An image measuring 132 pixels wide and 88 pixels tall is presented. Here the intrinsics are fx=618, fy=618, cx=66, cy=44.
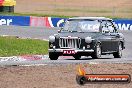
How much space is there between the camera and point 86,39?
781 inches

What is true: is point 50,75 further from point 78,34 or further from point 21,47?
point 21,47

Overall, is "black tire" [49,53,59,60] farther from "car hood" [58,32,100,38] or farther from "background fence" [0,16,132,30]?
"background fence" [0,16,132,30]

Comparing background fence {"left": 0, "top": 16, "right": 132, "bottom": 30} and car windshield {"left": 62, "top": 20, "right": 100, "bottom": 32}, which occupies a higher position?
car windshield {"left": 62, "top": 20, "right": 100, "bottom": 32}

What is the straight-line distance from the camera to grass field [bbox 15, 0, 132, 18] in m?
58.1

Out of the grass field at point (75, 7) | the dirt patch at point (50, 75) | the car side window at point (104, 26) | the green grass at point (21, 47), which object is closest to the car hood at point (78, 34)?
the car side window at point (104, 26)

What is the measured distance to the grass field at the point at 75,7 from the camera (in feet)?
191

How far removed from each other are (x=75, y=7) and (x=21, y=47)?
38.9 metres

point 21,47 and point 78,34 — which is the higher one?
point 78,34

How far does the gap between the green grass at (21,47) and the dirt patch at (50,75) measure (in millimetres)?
6825

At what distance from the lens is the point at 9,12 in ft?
168

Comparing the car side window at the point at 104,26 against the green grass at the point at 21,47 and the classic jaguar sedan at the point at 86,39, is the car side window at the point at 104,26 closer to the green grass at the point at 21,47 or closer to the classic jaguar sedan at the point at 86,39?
the classic jaguar sedan at the point at 86,39

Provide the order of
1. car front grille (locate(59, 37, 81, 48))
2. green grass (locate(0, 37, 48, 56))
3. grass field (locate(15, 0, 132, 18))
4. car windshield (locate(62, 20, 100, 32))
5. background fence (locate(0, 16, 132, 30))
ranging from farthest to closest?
grass field (locate(15, 0, 132, 18)) → background fence (locate(0, 16, 132, 30)) → green grass (locate(0, 37, 48, 56)) → car windshield (locate(62, 20, 100, 32)) → car front grille (locate(59, 37, 81, 48))

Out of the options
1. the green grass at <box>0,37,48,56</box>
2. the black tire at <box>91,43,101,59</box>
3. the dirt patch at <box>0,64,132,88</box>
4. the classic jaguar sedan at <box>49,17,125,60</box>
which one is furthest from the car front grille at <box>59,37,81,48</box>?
the green grass at <box>0,37,48,56</box>

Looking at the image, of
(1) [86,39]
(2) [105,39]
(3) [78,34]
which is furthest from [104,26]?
(1) [86,39]
